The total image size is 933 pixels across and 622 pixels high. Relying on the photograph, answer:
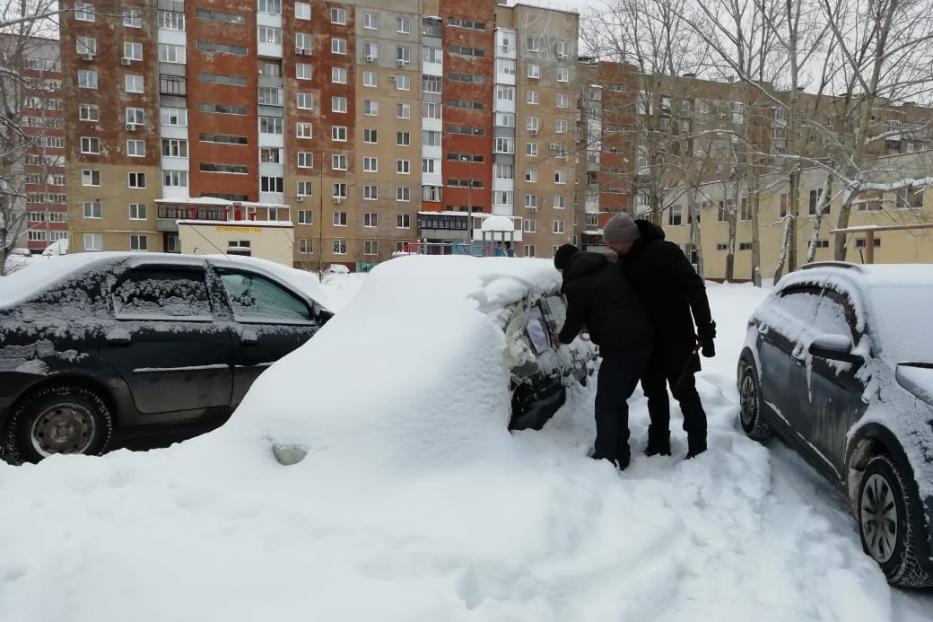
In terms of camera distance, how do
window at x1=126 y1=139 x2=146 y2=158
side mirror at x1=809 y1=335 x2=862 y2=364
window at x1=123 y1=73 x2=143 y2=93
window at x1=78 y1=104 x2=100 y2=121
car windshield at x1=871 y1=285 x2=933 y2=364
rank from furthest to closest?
window at x1=126 y1=139 x2=146 y2=158 < window at x1=123 y1=73 x2=143 y2=93 < window at x1=78 y1=104 x2=100 y2=121 < side mirror at x1=809 y1=335 x2=862 y2=364 < car windshield at x1=871 y1=285 x2=933 y2=364

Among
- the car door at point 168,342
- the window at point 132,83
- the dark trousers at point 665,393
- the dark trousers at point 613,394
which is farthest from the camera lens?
the window at point 132,83

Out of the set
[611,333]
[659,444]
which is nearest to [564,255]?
[611,333]

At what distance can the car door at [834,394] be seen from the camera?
3645mm

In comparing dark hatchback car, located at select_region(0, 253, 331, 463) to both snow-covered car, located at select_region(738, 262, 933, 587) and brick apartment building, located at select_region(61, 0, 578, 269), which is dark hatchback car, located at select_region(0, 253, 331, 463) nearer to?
snow-covered car, located at select_region(738, 262, 933, 587)

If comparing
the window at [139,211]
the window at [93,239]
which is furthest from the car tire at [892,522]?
the window at [93,239]

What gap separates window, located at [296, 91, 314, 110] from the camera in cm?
5488

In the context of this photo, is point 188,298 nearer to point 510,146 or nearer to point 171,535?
point 171,535

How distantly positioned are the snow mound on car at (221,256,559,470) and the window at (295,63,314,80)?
5580cm

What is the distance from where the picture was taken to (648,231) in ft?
15.4

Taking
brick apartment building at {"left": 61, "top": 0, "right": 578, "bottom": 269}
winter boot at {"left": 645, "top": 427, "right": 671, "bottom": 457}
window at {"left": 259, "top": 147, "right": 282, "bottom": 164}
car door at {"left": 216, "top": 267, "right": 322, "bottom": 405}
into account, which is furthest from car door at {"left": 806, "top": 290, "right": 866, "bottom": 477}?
window at {"left": 259, "top": 147, "right": 282, "bottom": 164}

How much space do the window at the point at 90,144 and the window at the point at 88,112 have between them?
59.4 inches

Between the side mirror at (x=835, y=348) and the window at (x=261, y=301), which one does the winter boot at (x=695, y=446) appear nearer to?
the side mirror at (x=835, y=348)

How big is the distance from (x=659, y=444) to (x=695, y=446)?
259 mm

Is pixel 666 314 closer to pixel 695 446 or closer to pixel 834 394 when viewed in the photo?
pixel 695 446
